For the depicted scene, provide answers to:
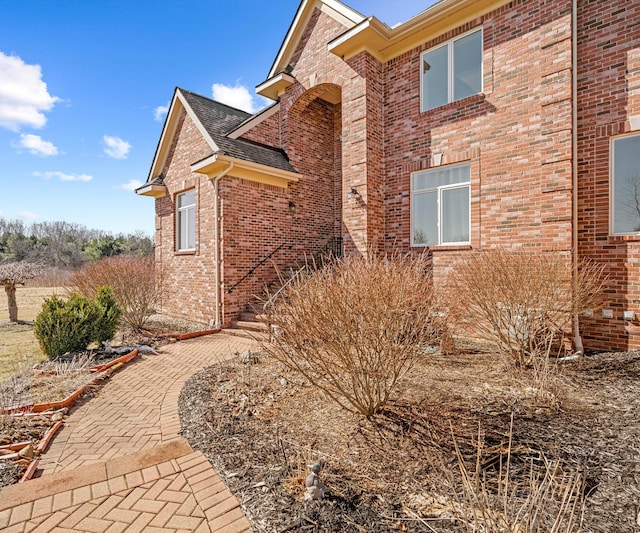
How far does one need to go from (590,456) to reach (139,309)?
385 inches

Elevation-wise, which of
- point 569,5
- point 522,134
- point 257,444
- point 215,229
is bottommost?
point 257,444

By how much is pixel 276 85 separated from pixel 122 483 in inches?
465

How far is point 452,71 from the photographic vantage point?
837 centimetres

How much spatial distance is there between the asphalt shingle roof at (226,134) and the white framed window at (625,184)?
26.8 feet

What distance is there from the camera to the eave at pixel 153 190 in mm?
12234

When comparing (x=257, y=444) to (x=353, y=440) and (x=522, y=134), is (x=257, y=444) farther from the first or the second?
(x=522, y=134)

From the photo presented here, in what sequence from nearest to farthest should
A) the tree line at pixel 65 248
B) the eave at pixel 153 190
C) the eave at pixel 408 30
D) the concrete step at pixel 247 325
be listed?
the eave at pixel 408 30
the concrete step at pixel 247 325
the eave at pixel 153 190
the tree line at pixel 65 248

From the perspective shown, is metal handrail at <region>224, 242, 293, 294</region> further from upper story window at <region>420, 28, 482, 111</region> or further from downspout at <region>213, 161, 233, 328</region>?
upper story window at <region>420, 28, 482, 111</region>

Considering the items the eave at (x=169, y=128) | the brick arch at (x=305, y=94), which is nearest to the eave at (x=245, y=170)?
the eave at (x=169, y=128)

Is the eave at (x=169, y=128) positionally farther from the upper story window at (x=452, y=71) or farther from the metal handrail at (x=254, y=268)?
the upper story window at (x=452, y=71)

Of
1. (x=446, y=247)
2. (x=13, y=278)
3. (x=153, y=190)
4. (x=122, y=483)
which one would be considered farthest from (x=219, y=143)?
(x=122, y=483)

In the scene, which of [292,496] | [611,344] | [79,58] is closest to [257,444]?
[292,496]

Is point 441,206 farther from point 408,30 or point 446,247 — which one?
point 408,30

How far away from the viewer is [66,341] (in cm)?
645
